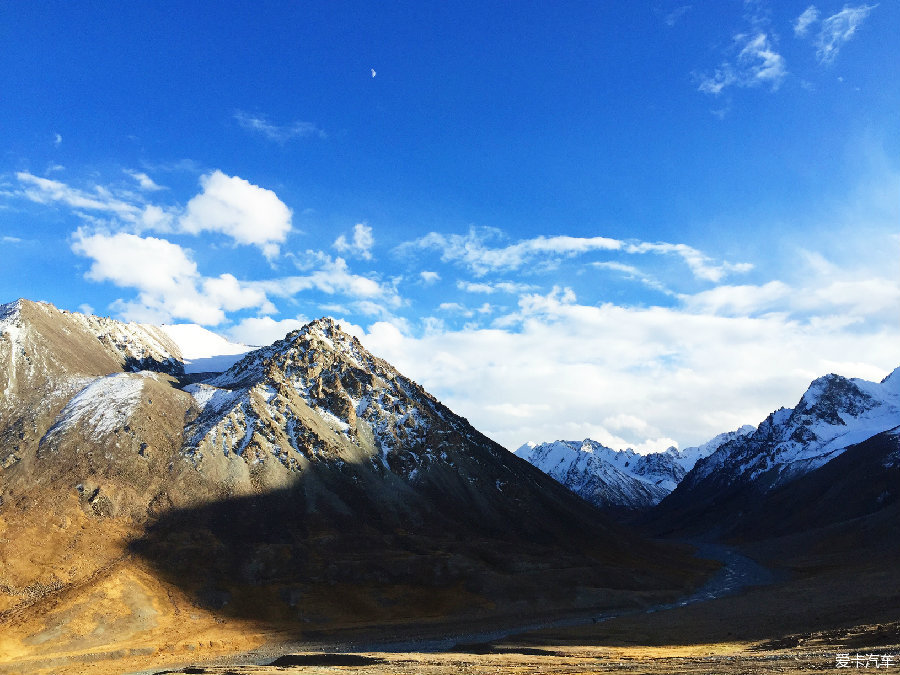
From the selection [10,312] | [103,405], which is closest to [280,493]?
[103,405]

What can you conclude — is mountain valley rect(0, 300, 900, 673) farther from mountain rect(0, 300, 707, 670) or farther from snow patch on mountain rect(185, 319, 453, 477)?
snow patch on mountain rect(185, 319, 453, 477)

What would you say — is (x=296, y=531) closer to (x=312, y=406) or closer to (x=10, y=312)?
(x=312, y=406)

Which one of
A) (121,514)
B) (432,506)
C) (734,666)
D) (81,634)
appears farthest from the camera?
(432,506)

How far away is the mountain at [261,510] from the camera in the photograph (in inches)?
3406

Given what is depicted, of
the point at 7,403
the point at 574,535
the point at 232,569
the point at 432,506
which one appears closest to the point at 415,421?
the point at 432,506

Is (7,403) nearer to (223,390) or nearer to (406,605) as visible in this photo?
(223,390)

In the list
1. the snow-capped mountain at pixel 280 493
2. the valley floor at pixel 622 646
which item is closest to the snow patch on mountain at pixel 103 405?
the snow-capped mountain at pixel 280 493

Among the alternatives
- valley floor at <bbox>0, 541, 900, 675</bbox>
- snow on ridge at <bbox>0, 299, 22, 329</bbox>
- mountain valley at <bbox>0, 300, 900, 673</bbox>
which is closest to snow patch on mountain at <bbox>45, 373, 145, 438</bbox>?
mountain valley at <bbox>0, 300, 900, 673</bbox>

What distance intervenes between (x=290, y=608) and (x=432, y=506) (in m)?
49.4

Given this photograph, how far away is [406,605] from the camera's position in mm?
92938

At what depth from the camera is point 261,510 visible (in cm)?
11638

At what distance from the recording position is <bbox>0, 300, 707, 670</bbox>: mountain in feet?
284

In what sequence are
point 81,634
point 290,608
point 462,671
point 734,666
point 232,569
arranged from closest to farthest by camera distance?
point 734,666 < point 462,671 < point 81,634 < point 290,608 < point 232,569
